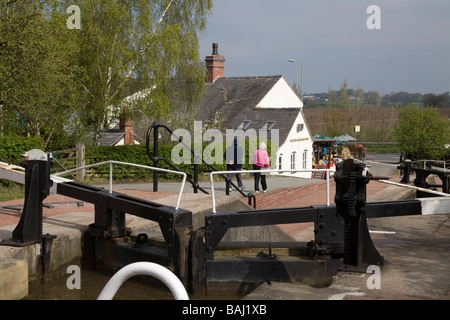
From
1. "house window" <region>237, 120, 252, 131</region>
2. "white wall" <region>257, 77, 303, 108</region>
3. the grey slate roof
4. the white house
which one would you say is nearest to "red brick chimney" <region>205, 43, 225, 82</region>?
the white house

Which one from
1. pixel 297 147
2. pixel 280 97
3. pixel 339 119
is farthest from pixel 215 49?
pixel 339 119

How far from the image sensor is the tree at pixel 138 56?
26516 mm

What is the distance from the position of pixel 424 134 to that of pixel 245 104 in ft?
43.2

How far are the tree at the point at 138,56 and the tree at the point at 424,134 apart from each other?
18.4 meters

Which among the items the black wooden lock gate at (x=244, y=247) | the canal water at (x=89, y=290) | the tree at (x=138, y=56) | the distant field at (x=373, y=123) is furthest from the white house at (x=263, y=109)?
the distant field at (x=373, y=123)

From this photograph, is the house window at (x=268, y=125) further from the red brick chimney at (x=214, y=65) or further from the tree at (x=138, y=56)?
the red brick chimney at (x=214, y=65)

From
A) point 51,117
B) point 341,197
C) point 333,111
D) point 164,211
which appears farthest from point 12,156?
point 333,111

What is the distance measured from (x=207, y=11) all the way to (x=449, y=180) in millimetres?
19888

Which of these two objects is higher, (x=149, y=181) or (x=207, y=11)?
(x=207, y=11)

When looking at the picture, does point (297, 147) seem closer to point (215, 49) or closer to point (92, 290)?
point (215, 49)

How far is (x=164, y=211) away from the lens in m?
7.78

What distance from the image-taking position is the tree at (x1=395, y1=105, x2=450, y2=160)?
41.5 m

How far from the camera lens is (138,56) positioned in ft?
92.5
